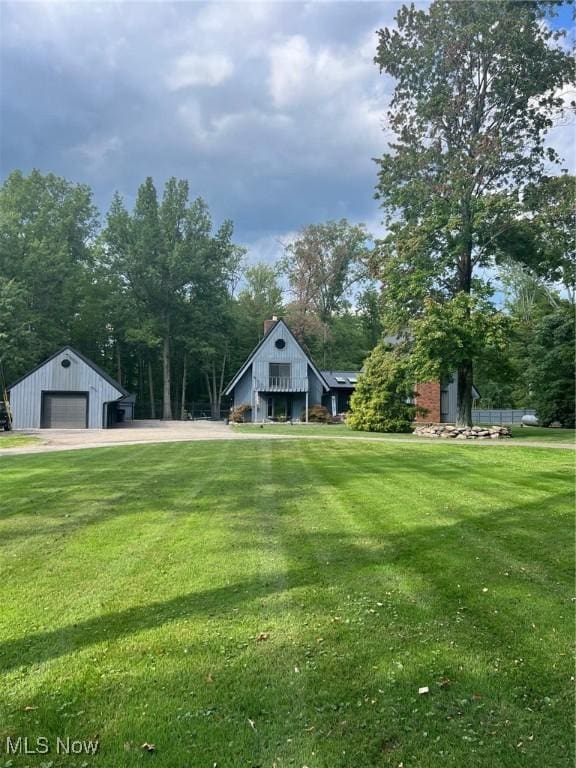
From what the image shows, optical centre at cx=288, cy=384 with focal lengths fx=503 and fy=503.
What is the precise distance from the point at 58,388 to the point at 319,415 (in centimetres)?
1789

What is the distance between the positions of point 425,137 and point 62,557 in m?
25.7

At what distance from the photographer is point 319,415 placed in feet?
118

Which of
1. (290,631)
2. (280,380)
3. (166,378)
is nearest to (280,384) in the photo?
(280,380)

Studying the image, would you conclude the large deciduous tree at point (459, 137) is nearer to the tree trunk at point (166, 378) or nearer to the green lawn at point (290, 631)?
the green lawn at point (290, 631)

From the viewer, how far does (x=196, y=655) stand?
10.2ft

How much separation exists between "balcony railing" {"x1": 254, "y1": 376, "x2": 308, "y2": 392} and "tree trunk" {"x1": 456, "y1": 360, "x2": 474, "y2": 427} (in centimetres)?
1488

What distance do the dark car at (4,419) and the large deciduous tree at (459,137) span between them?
23.5 meters

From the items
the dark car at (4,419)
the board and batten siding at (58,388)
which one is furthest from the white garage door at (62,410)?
the dark car at (4,419)

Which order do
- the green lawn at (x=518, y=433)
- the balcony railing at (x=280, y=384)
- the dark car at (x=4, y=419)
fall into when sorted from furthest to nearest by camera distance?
the balcony railing at (x=280, y=384) → the dark car at (x=4, y=419) → the green lawn at (x=518, y=433)

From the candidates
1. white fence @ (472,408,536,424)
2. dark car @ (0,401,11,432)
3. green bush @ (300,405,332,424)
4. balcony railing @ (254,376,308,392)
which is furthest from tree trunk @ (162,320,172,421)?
white fence @ (472,408,536,424)

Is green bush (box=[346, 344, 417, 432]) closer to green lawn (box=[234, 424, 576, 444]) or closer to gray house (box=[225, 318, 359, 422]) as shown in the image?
green lawn (box=[234, 424, 576, 444])

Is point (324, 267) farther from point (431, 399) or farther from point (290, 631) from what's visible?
point (290, 631)

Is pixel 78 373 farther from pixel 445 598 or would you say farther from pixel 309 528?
pixel 445 598

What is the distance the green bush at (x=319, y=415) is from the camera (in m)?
35.8
